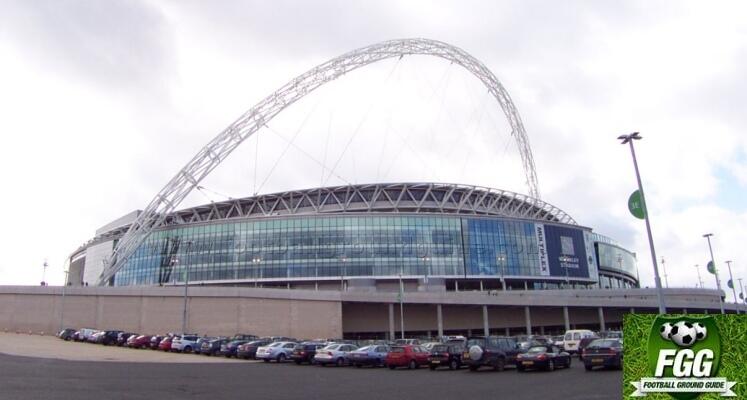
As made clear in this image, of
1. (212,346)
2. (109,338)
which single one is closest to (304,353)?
(212,346)

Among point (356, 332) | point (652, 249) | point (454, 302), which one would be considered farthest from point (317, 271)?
point (652, 249)

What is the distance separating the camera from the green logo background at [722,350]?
6.40 metres

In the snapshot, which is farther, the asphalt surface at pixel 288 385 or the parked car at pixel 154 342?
the parked car at pixel 154 342

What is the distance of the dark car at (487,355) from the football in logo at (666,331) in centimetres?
2394

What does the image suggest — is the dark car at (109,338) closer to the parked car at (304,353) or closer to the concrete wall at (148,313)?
the concrete wall at (148,313)

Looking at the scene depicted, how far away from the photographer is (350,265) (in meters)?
102

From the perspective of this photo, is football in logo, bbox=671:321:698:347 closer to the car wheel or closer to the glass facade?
the car wheel

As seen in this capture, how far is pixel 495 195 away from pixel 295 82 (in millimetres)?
51852

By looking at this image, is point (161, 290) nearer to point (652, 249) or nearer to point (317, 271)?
point (317, 271)

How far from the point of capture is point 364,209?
112938mm

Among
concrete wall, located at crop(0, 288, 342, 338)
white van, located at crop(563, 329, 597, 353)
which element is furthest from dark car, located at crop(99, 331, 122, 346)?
white van, located at crop(563, 329, 597, 353)

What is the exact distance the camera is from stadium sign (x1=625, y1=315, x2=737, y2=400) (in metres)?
6.44

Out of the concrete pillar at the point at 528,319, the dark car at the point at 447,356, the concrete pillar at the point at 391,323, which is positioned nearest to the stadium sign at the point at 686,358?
the dark car at the point at 447,356

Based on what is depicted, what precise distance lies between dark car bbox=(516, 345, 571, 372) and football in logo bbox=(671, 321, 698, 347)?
899 inches
